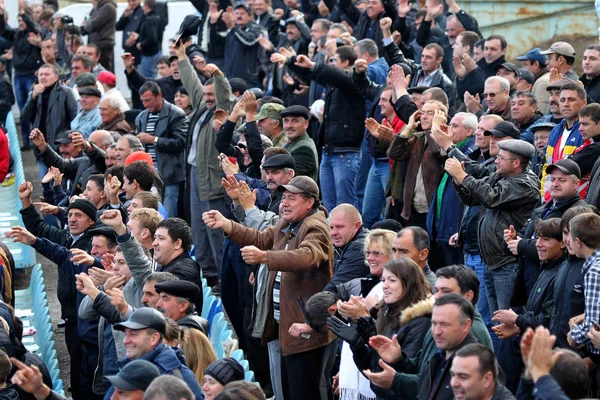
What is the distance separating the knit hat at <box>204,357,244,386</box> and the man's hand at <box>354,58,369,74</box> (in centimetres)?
531

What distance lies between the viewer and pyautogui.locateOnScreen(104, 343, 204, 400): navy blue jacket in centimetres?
611

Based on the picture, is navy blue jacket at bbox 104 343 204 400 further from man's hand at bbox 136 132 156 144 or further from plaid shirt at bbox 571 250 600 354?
man's hand at bbox 136 132 156 144

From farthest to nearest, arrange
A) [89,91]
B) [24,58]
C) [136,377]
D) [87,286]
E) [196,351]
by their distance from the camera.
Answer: [24,58]
[89,91]
[87,286]
[196,351]
[136,377]

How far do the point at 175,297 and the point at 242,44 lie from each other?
30.8 ft

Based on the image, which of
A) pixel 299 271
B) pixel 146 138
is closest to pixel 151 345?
pixel 299 271

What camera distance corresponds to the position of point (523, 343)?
502 centimetres

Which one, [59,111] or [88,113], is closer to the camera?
[88,113]

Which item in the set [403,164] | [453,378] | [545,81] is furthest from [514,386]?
[545,81]

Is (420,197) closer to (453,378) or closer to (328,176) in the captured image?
(328,176)

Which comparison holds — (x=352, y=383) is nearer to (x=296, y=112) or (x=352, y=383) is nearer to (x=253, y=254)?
(x=253, y=254)

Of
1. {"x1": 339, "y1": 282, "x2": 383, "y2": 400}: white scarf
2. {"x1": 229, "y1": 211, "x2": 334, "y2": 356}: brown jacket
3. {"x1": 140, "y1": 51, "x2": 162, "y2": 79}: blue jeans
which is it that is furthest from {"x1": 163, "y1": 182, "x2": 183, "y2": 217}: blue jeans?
{"x1": 140, "y1": 51, "x2": 162, "y2": 79}: blue jeans

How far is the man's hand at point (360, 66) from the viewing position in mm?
10984

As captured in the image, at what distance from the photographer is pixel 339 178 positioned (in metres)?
11.4

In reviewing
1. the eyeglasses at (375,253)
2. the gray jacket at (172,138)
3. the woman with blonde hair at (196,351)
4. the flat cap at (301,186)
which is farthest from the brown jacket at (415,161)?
the woman with blonde hair at (196,351)
